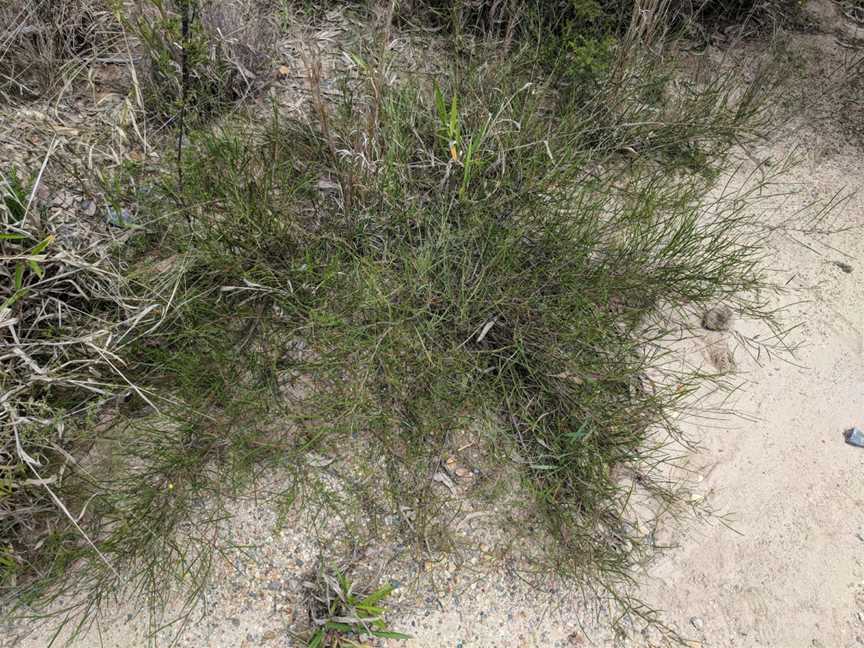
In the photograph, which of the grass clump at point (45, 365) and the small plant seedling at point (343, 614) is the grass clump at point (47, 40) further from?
the small plant seedling at point (343, 614)

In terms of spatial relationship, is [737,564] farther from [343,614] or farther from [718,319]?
[343,614]

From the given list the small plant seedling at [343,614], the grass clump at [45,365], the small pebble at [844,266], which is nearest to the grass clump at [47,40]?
the grass clump at [45,365]

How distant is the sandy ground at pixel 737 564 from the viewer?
1.90 meters

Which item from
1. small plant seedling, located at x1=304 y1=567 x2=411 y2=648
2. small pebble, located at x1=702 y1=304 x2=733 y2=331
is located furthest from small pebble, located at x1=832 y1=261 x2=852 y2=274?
small plant seedling, located at x1=304 y1=567 x2=411 y2=648

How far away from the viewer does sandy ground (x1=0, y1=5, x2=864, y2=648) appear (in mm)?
1896

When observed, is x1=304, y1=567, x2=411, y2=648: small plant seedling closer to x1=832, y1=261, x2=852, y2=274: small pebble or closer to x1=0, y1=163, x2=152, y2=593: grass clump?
x1=0, y1=163, x2=152, y2=593: grass clump

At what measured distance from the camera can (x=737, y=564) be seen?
206cm

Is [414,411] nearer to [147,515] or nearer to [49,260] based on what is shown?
[147,515]

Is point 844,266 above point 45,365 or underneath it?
above

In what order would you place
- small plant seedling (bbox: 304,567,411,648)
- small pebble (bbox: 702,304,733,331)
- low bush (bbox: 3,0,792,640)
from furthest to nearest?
small pebble (bbox: 702,304,733,331) → low bush (bbox: 3,0,792,640) → small plant seedling (bbox: 304,567,411,648)

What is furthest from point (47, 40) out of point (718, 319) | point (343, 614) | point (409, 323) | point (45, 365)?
point (718, 319)

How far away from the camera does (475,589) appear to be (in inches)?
77.8

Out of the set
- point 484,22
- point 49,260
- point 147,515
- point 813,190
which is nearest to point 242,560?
point 147,515

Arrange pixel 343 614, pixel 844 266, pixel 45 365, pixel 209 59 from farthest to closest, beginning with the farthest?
pixel 844 266
pixel 209 59
pixel 45 365
pixel 343 614
